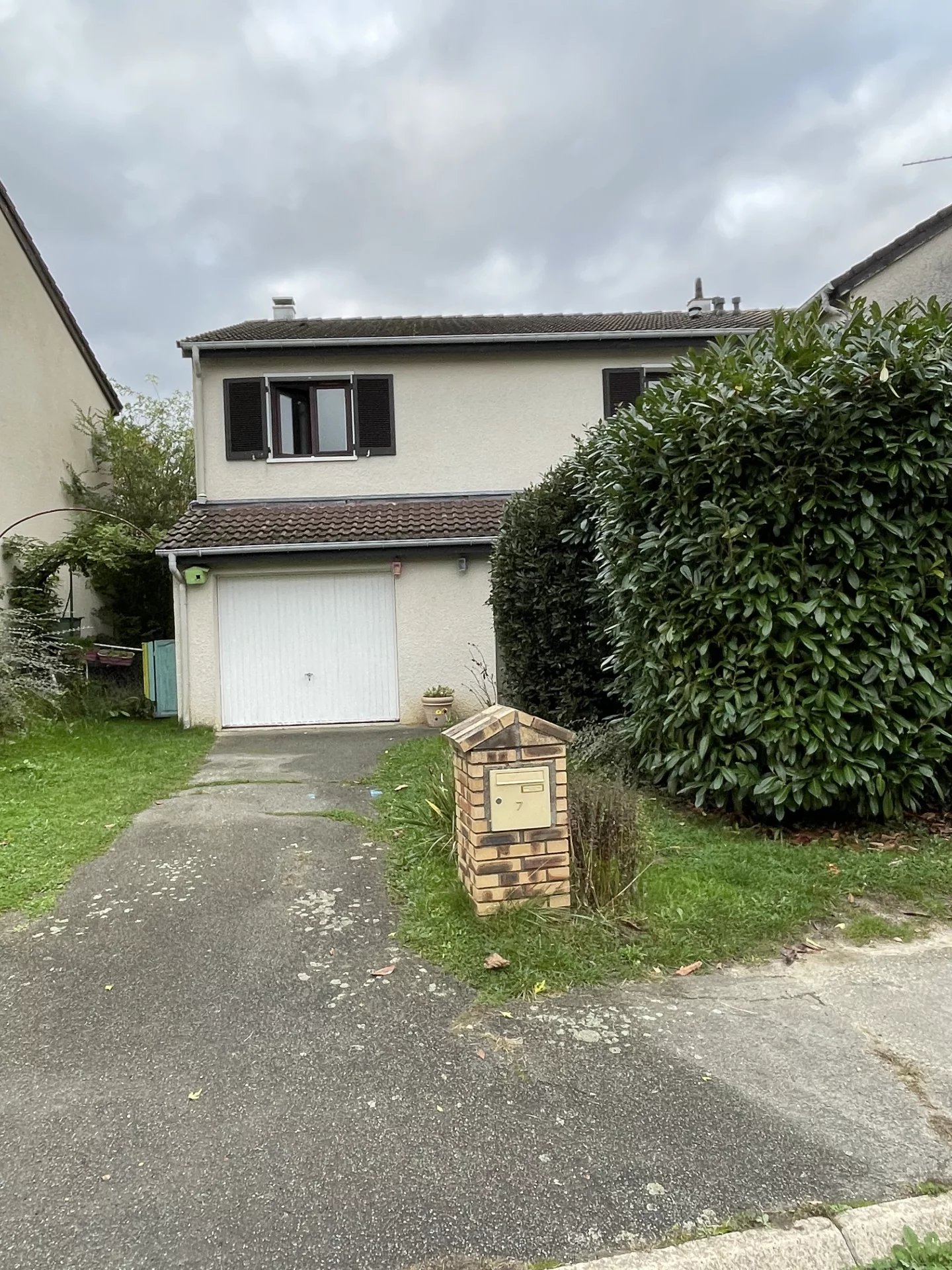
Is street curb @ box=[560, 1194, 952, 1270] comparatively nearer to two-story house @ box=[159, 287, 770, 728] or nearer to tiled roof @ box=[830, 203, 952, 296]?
two-story house @ box=[159, 287, 770, 728]

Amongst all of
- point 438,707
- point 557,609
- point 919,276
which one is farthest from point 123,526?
point 919,276

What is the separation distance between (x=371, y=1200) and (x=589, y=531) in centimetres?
566

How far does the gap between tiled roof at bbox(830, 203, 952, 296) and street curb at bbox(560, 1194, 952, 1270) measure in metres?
10.5

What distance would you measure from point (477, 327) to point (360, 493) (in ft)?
13.6

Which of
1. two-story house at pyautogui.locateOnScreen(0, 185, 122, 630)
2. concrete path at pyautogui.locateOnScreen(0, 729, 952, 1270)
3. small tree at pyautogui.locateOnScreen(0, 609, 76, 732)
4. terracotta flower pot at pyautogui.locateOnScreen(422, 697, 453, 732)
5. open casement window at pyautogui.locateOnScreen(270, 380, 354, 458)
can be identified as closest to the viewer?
Answer: concrete path at pyautogui.locateOnScreen(0, 729, 952, 1270)

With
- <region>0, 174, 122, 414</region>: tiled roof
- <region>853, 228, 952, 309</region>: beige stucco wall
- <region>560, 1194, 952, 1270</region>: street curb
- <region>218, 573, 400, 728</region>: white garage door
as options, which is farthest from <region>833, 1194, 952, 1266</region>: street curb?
<region>0, 174, 122, 414</region>: tiled roof

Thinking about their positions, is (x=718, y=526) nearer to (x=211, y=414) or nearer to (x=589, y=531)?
(x=589, y=531)

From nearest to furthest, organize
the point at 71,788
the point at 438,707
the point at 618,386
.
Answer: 1. the point at 71,788
2. the point at 438,707
3. the point at 618,386

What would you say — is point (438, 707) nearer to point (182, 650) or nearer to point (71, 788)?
point (182, 650)

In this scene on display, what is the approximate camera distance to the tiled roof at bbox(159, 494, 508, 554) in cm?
1061

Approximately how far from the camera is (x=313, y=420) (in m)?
12.2

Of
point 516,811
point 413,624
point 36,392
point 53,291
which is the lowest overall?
point 516,811

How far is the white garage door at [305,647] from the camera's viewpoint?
10945mm

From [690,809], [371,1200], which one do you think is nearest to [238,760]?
[690,809]
